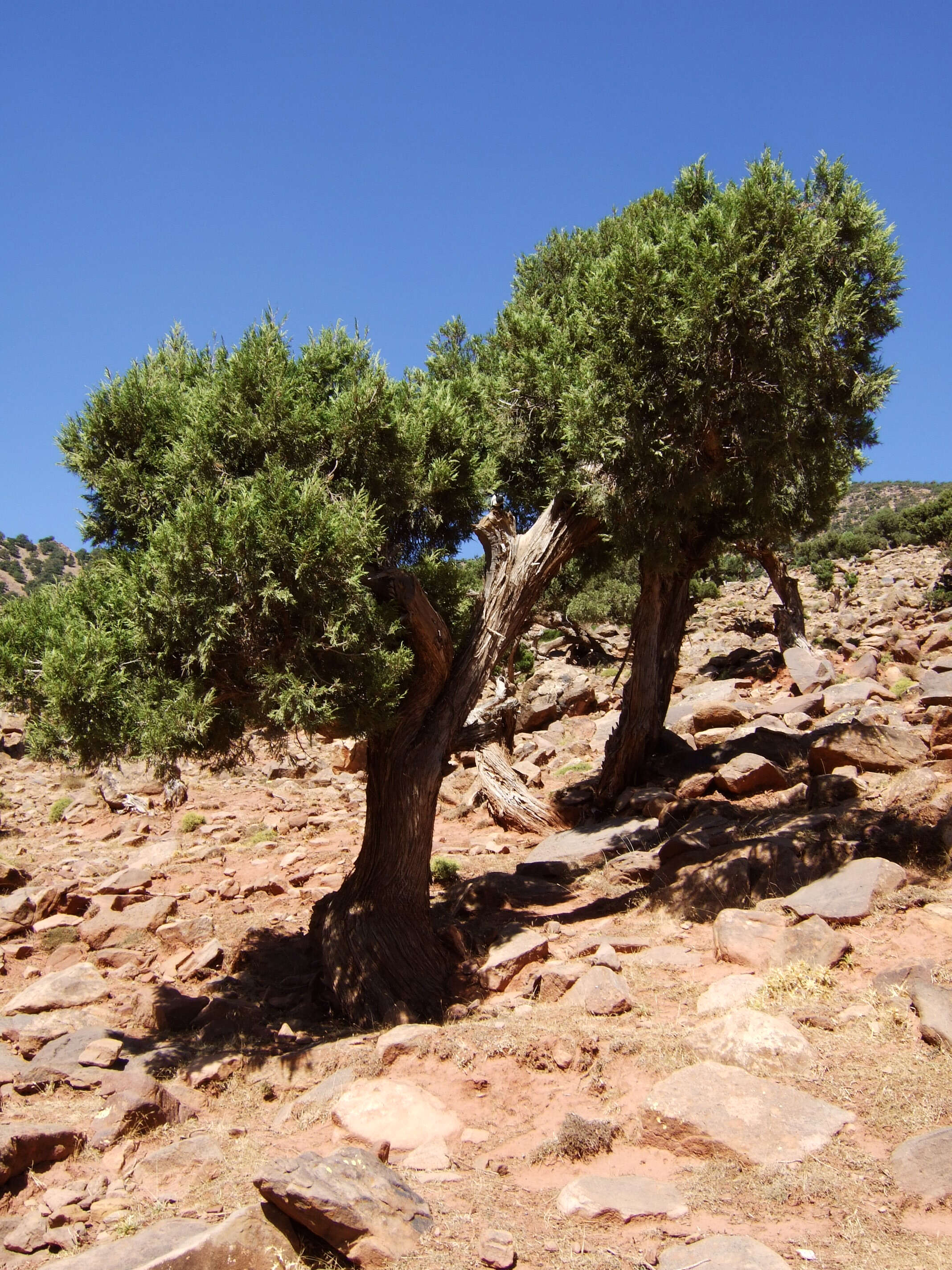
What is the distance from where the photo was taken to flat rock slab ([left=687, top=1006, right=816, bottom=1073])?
5.75 metres

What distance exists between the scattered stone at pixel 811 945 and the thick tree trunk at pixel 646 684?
6314 millimetres

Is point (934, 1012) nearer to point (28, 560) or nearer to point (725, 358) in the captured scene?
point (725, 358)

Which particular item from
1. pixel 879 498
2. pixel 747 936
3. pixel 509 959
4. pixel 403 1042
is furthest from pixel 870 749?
pixel 879 498

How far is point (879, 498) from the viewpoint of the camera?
214 ft

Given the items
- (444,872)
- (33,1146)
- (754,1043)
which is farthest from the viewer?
(444,872)

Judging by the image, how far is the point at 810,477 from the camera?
32.8ft

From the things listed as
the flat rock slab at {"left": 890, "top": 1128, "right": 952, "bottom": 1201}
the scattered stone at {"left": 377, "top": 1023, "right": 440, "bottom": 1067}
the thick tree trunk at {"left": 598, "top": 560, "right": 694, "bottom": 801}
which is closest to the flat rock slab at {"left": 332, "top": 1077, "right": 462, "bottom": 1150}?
the scattered stone at {"left": 377, "top": 1023, "right": 440, "bottom": 1067}

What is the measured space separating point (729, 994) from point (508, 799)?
25.3 feet

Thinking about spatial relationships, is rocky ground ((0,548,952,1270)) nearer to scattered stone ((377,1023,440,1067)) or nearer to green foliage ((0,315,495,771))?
scattered stone ((377,1023,440,1067))

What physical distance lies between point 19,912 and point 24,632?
4617 mm

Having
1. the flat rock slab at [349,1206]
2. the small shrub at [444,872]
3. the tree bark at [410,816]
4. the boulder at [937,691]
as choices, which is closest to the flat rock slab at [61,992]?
the tree bark at [410,816]

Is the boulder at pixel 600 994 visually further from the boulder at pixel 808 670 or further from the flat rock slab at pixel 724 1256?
the boulder at pixel 808 670

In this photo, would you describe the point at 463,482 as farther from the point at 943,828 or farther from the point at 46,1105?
the point at 46,1105

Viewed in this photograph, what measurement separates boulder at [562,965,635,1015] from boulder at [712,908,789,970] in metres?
0.94
